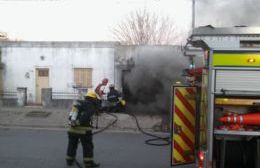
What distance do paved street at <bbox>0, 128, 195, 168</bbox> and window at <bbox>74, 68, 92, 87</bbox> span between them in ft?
31.1

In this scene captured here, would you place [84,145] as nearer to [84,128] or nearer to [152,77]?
[84,128]

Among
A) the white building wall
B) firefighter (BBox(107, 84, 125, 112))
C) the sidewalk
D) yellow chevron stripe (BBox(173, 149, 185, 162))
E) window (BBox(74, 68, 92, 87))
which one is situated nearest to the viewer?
yellow chevron stripe (BBox(173, 149, 185, 162))

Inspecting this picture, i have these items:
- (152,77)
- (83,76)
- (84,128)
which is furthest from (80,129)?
(83,76)

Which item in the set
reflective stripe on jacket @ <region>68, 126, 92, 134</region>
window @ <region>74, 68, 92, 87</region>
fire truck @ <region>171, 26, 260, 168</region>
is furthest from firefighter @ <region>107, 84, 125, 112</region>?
fire truck @ <region>171, 26, 260, 168</region>

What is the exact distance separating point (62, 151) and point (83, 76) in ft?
43.0

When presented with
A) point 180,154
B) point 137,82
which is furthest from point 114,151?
point 137,82

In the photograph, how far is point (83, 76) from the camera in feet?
76.7

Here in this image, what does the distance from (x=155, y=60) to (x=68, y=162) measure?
12621 millimetres

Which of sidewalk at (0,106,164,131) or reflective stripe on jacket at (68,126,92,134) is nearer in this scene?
reflective stripe on jacket at (68,126,92,134)

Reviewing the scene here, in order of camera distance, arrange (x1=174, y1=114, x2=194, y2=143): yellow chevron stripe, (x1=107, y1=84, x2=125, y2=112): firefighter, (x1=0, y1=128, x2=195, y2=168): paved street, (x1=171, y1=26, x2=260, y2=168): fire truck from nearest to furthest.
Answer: (x1=171, y1=26, x2=260, y2=168): fire truck → (x1=174, y1=114, x2=194, y2=143): yellow chevron stripe → (x1=0, y1=128, x2=195, y2=168): paved street → (x1=107, y1=84, x2=125, y2=112): firefighter

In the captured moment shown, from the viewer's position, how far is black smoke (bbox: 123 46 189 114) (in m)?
19.2

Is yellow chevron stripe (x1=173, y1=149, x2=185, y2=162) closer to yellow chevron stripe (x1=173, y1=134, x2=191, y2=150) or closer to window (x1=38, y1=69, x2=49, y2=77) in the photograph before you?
yellow chevron stripe (x1=173, y1=134, x2=191, y2=150)

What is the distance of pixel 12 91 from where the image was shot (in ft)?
79.4

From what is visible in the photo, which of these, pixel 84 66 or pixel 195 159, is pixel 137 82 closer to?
pixel 84 66
